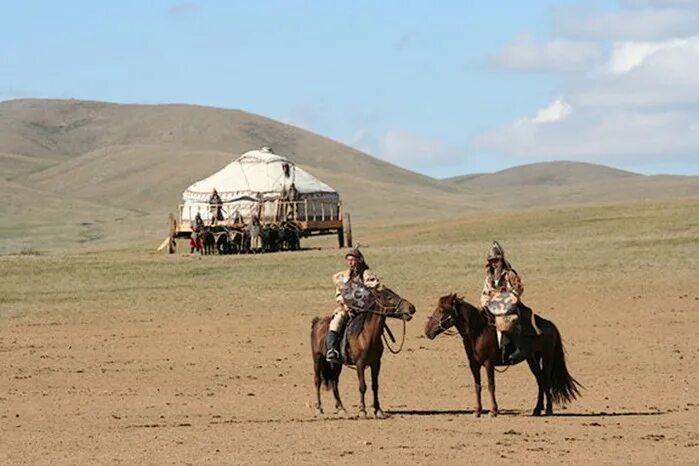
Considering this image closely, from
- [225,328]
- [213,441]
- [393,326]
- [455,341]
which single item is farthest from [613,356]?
[213,441]

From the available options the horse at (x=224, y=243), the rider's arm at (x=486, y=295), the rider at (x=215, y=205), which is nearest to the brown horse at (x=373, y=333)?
the rider's arm at (x=486, y=295)

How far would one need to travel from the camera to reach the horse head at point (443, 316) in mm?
16094

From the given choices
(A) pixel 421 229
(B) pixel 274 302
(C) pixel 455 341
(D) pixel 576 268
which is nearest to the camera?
(C) pixel 455 341

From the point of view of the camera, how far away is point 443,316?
16.2 meters

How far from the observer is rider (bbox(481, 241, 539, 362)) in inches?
650

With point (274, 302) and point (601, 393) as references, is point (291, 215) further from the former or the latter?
point (601, 393)

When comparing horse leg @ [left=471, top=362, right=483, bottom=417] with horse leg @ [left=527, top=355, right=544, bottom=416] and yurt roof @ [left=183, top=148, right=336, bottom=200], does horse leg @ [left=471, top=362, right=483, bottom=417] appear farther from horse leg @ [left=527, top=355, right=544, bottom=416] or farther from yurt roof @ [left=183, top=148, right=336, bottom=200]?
yurt roof @ [left=183, top=148, right=336, bottom=200]

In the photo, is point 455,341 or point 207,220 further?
point 207,220

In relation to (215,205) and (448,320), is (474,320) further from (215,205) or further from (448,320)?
(215,205)

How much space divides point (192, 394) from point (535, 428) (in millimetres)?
5322

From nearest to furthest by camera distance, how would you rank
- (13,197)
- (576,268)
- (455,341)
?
(455,341)
(576,268)
(13,197)

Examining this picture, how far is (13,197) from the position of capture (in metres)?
110

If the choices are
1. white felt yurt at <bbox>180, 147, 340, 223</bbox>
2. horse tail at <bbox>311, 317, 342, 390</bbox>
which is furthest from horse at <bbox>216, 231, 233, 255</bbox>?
horse tail at <bbox>311, 317, 342, 390</bbox>

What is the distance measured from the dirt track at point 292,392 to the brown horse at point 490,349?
1.00ft
